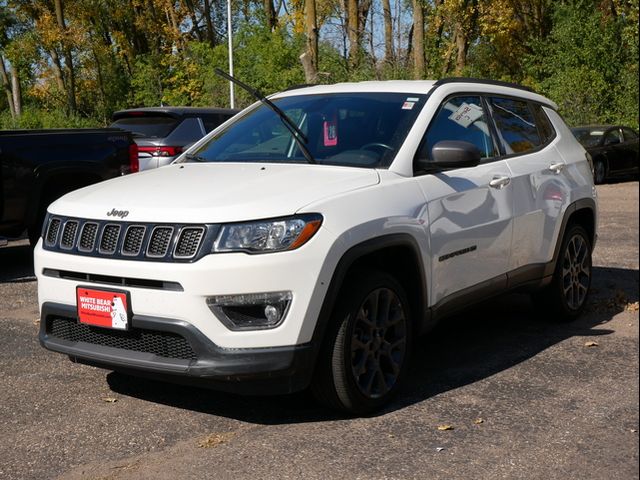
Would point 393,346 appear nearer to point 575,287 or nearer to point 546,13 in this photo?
point 575,287

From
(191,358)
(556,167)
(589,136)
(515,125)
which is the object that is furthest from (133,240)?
(589,136)

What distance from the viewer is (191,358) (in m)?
4.22

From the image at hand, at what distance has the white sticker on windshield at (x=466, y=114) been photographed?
5562mm

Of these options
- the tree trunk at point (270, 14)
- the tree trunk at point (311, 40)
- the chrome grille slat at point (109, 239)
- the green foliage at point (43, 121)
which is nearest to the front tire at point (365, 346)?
the chrome grille slat at point (109, 239)

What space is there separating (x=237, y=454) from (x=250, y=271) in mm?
832

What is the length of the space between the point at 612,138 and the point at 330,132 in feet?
56.9

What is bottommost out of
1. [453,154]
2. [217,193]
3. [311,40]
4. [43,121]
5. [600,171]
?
[600,171]

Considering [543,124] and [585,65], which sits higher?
[585,65]

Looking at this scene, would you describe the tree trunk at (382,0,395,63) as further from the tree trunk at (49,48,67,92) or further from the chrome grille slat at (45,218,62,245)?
the chrome grille slat at (45,218,62,245)

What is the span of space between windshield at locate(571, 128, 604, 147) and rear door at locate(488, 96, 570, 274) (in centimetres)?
1534

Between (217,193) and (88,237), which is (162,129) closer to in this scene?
(88,237)

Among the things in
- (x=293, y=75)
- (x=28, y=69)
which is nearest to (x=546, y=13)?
(x=293, y=75)

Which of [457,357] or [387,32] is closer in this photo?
[457,357]

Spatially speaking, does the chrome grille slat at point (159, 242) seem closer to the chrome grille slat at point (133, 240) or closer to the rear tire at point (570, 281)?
Answer: the chrome grille slat at point (133, 240)
